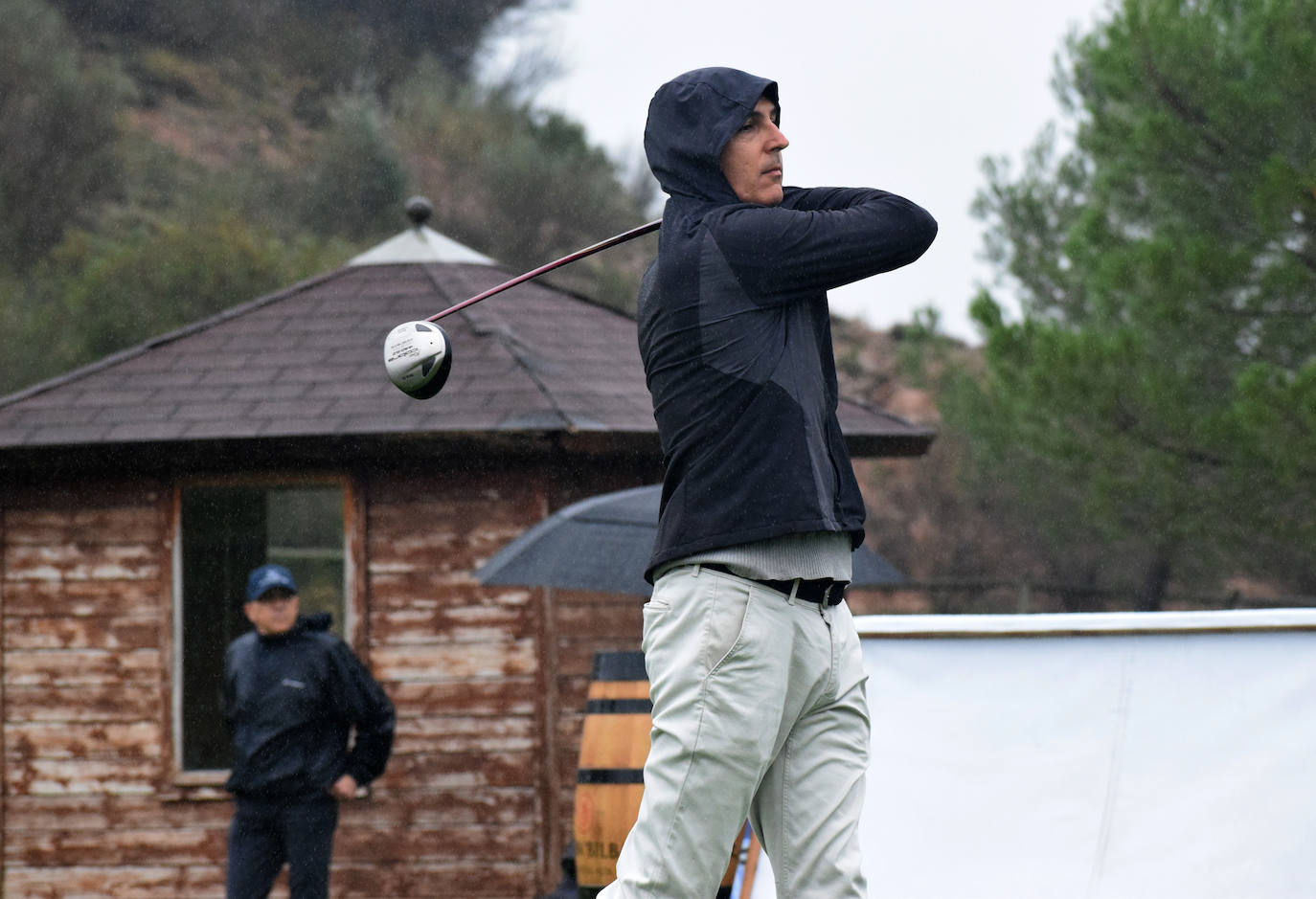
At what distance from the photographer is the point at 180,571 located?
8617mm

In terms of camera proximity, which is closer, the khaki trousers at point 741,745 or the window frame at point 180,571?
the khaki trousers at point 741,745

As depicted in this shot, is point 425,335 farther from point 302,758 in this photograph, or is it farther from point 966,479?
point 966,479

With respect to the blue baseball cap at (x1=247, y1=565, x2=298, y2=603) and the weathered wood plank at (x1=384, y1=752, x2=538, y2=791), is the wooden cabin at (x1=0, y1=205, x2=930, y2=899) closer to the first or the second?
the weathered wood plank at (x1=384, y1=752, x2=538, y2=791)

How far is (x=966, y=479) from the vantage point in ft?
78.1

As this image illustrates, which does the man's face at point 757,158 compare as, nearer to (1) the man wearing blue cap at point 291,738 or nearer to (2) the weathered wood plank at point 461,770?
(1) the man wearing blue cap at point 291,738

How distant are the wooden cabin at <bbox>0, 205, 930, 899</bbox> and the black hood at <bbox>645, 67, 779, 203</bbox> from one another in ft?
17.2

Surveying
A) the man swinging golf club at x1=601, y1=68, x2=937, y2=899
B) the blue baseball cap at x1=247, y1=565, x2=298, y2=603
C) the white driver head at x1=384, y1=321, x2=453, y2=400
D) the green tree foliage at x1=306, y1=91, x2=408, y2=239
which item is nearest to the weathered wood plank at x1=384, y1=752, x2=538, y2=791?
the blue baseball cap at x1=247, y1=565, x2=298, y2=603

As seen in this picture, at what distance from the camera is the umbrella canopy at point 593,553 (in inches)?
243

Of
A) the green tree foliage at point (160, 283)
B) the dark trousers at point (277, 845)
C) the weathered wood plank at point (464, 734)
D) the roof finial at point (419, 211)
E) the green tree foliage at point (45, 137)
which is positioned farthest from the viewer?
the green tree foliage at point (45, 137)

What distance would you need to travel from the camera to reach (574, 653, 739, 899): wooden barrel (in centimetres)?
570

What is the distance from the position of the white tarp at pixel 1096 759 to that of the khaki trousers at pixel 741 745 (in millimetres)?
1262

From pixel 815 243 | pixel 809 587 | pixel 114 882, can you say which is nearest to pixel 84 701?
pixel 114 882

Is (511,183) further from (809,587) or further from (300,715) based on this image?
(809,587)

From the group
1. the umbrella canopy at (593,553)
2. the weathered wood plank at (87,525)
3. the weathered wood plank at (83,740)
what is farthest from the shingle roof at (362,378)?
the weathered wood plank at (83,740)
